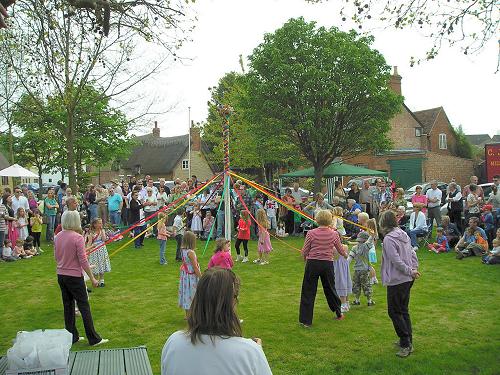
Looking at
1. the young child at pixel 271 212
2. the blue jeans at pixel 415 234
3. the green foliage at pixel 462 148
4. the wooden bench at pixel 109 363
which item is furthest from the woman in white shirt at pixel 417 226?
the green foliage at pixel 462 148

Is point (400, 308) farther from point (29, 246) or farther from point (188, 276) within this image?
point (29, 246)

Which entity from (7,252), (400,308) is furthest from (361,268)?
(7,252)

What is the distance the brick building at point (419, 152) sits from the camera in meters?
33.6

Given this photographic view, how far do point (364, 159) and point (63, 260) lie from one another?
32065mm

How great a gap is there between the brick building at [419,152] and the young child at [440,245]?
55.8 feet

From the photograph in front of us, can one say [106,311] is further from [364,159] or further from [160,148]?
[160,148]

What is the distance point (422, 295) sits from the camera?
27.7ft

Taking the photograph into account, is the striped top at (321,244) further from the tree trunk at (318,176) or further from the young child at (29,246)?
the tree trunk at (318,176)

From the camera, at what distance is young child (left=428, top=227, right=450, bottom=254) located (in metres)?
13.0

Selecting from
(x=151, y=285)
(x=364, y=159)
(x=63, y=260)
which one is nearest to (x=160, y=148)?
(x=364, y=159)

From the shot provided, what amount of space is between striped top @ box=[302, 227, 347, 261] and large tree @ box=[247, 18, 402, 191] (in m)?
13.3

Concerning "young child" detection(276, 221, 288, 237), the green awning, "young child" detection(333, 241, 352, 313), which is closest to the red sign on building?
the green awning

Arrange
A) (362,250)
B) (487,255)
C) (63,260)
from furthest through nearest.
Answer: (487,255), (362,250), (63,260)

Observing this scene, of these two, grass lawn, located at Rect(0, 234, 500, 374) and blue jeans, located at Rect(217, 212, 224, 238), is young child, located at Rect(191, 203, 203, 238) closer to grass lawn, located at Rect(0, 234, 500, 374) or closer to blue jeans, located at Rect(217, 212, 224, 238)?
blue jeans, located at Rect(217, 212, 224, 238)
